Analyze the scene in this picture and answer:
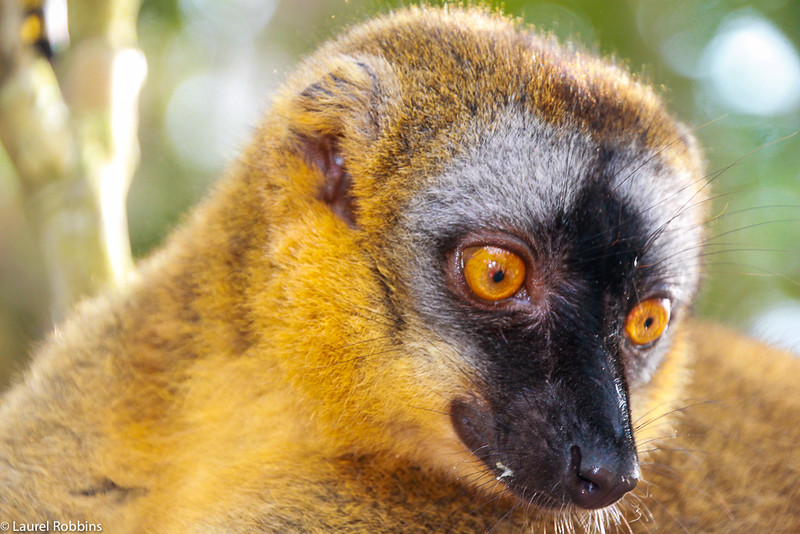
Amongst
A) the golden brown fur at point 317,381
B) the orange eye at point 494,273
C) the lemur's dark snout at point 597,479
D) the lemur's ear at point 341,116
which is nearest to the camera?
the lemur's dark snout at point 597,479

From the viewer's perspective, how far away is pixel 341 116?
3.07m

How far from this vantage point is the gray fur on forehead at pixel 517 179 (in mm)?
2830

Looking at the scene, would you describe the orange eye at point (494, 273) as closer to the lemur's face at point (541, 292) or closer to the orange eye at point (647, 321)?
the lemur's face at point (541, 292)

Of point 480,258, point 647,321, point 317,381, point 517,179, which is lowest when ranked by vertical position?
point 317,381

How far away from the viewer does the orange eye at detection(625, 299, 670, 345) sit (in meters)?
3.07

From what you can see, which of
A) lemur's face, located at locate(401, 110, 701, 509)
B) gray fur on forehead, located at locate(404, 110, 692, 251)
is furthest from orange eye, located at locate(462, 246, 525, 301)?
gray fur on forehead, located at locate(404, 110, 692, 251)

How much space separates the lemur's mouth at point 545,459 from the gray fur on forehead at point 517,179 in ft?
2.47

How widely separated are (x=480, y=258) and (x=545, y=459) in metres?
0.80

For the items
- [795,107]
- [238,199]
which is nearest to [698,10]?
[795,107]

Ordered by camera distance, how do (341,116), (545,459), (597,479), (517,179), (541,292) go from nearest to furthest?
(597,479) < (545,459) < (541,292) < (517,179) < (341,116)

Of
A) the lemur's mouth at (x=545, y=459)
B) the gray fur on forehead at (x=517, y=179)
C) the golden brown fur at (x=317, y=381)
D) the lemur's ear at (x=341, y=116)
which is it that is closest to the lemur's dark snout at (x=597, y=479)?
the lemur's mouth at (x=545, y=459)

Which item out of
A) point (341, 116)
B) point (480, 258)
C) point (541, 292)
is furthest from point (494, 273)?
point (341, 116)

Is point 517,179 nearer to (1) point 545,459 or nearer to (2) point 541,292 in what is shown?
(2) point 541,292

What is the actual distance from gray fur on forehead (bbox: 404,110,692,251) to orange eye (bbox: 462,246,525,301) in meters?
0.12
